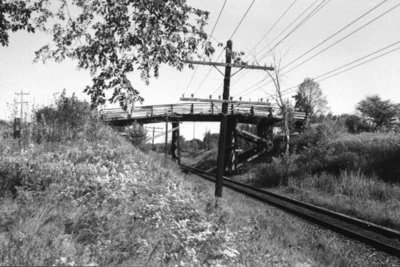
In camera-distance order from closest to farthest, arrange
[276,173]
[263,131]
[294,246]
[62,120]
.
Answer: [294,246] → [62,120] → [276,173] → [263,131]

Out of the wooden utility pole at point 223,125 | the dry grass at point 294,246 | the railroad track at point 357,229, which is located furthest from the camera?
the wooden utility pole at point 223,125

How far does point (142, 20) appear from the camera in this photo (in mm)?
5457

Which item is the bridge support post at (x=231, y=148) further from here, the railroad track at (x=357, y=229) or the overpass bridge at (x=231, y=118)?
the railroad track at (x=357, y=229)

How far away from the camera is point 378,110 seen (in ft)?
185

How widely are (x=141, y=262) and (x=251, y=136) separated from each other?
1283 inches

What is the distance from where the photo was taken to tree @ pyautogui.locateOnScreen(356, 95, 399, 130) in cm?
5544

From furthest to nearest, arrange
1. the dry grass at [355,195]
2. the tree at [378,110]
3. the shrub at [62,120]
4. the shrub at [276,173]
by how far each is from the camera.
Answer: the tree at [378,110], the shrub at [276,173], the dry grass at [355,195], the shrub at [62,120]

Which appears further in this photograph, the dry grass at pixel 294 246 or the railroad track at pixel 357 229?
the railroad track at pixel 357 229

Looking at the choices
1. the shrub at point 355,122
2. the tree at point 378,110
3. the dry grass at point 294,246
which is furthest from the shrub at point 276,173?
the tree at point 378,110

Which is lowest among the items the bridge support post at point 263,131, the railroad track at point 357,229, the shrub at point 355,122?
the railroad track at point 357,229

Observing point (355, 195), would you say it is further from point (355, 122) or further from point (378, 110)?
point (378, 110)

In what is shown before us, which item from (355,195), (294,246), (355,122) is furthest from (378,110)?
(294,246)

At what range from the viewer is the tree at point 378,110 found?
182 feet

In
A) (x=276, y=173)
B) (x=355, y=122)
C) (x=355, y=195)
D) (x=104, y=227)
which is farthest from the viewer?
(x=355, y=122)
